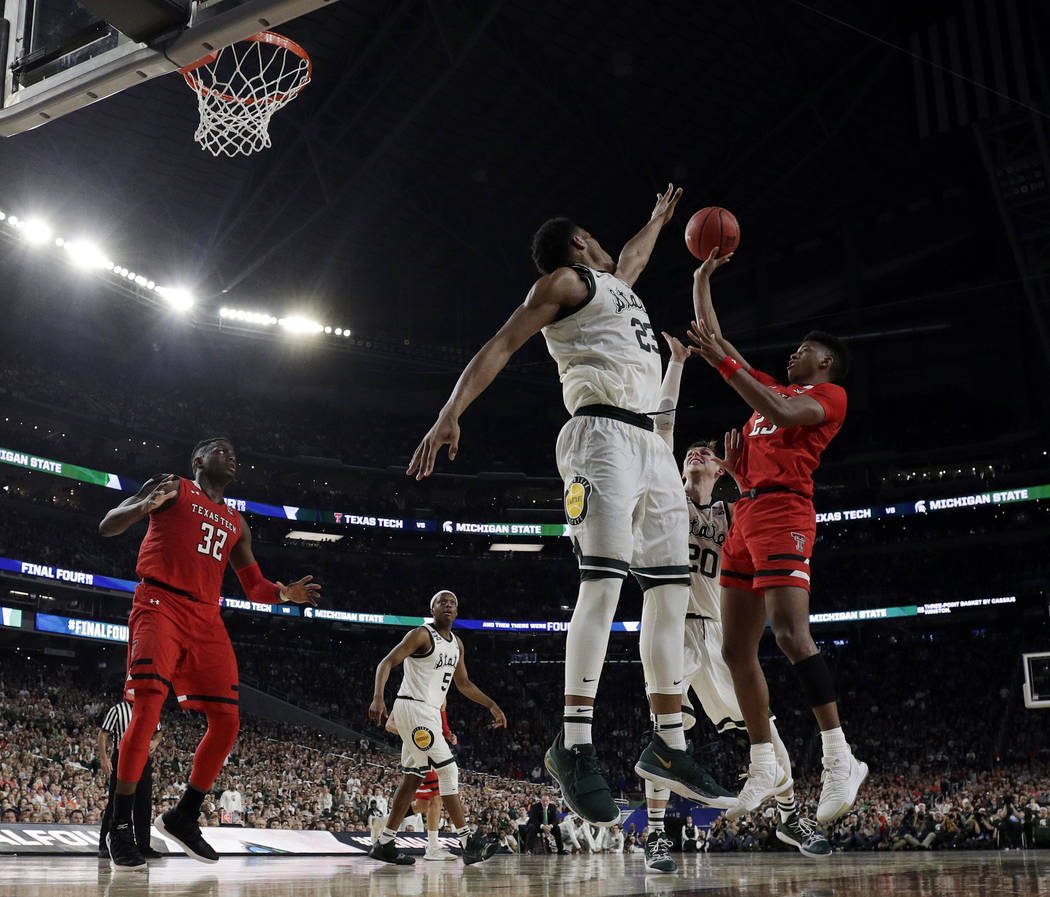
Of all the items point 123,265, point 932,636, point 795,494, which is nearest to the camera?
point 795,494

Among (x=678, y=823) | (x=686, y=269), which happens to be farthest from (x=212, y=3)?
(x=686, y=269)

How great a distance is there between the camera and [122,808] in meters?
5.47

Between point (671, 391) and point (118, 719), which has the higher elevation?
point (671, 391)

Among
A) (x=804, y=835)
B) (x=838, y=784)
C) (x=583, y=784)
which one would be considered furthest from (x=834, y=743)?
(x=583, y=784)

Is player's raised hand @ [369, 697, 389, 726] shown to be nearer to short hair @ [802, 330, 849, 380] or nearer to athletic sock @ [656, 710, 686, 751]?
athletic sock @ [656, 710, 686, 751]

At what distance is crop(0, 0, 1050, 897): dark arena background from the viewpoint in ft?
70.8

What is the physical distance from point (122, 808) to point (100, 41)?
13.4ft

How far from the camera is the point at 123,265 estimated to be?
28688mm

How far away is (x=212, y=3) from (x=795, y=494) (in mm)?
3799

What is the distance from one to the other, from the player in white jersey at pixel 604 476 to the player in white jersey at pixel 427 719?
4.47m

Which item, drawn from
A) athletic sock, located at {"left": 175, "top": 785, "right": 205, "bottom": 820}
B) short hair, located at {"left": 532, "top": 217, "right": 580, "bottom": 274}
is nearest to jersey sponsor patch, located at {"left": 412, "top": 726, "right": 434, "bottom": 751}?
athletic sock, located at {"left": 175, "top": 785, "right": 205, "bottom": 820}

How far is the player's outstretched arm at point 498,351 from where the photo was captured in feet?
12.6

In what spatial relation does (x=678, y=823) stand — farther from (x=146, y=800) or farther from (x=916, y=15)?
(x=916, y=15)

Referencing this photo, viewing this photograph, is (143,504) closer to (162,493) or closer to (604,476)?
(162,493)
